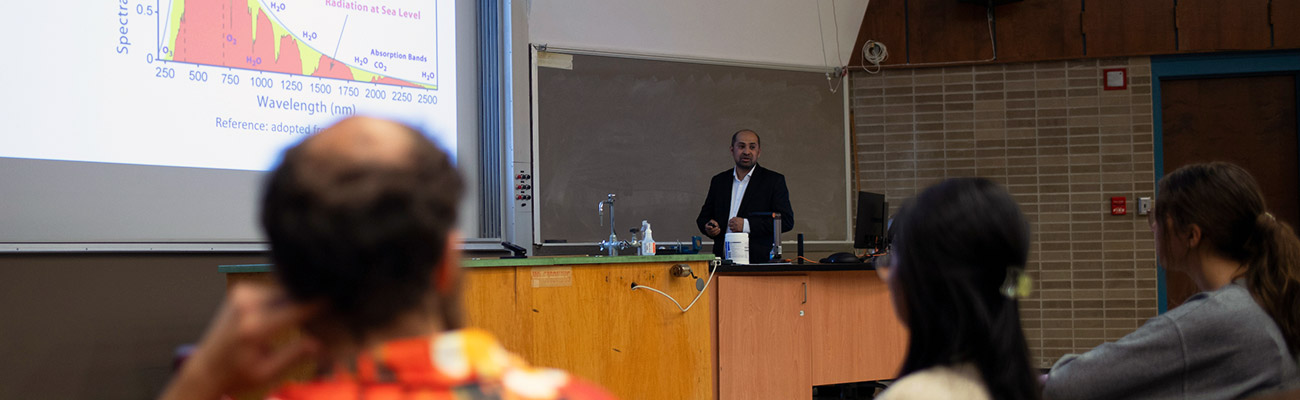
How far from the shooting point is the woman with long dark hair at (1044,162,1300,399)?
122cm

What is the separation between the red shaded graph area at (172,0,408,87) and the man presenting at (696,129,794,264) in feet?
7.36

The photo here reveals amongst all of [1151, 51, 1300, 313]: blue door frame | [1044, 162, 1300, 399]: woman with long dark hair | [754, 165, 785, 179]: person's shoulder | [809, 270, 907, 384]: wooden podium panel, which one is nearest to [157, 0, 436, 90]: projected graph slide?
[754, 165, 785, 179]: person's shoulder

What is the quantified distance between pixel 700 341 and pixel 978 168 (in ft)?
10.5

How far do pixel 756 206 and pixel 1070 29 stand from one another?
2650 millimetres

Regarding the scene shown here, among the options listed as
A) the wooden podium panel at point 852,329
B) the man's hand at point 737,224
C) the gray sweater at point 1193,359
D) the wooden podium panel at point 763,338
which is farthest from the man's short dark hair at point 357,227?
the man's hand at point 737,224

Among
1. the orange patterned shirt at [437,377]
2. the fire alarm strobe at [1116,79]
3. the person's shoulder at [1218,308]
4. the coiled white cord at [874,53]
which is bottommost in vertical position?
the person's shoulder at [1218,308]

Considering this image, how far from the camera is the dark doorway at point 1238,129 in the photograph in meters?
5.62

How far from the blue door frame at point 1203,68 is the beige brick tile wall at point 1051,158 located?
0.08 m

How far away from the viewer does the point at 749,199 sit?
15.7 feet

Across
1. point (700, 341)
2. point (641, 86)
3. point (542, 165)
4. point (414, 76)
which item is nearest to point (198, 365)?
point (700, 341)

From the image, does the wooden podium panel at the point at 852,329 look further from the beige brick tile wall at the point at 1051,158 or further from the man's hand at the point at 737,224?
the beige brick tile wall at the point at 1051,158

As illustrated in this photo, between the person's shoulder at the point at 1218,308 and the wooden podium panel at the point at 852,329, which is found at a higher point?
the person's shoulder at the point at 1218,308

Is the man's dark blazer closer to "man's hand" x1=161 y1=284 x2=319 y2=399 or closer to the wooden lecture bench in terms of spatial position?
the wooden lecture bench

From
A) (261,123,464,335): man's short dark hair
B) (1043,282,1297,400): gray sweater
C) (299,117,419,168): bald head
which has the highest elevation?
(299,117,419,168): bald head
